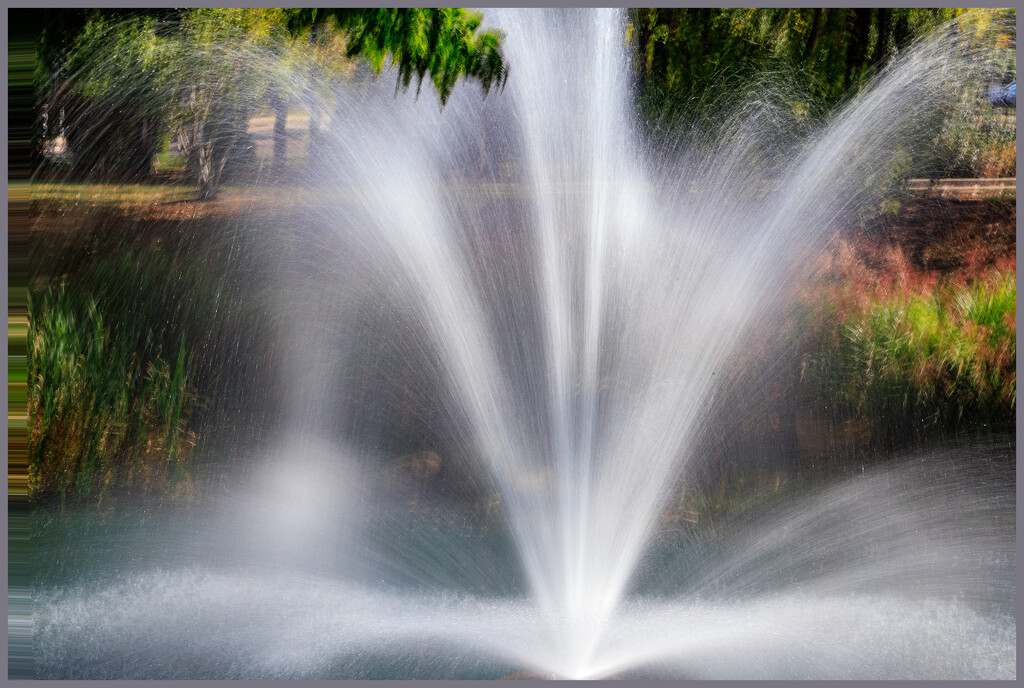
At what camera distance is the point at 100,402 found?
7.29 m

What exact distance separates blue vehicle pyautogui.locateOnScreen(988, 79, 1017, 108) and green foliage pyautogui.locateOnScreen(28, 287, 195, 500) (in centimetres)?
671

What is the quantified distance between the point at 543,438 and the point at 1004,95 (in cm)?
448

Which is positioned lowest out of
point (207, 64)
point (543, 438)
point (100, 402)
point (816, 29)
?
point (543, 438)

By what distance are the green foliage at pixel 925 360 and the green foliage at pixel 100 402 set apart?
5.23 m

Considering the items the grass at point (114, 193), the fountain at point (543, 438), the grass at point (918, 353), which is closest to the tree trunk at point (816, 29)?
the fountain at point (543, 438)

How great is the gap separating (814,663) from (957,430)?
2990 mm

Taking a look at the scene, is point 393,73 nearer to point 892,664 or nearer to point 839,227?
point 839,227

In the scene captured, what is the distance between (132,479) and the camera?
7.30m

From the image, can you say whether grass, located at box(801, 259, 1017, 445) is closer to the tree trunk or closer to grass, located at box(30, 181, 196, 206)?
the tree trunk

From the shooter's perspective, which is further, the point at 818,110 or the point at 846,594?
the point at 818,110

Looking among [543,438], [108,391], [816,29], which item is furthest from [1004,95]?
[108,391]

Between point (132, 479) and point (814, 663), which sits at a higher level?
point (132, 479)

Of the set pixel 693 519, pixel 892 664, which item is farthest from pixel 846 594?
pixel 693 519

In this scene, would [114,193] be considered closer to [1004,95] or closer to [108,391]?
[108,391]
